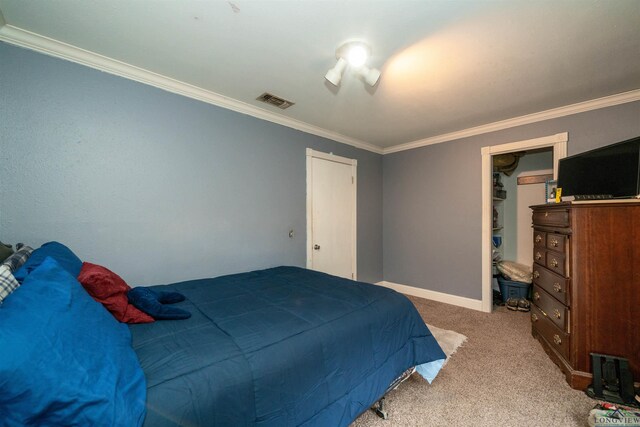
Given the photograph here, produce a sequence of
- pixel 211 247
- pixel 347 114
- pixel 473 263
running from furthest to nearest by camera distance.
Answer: pixel 473 263, pixel 347 114, pixel 211 247

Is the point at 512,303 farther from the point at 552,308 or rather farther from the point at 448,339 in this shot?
the point at 448,339

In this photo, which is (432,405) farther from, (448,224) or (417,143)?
(417,143)

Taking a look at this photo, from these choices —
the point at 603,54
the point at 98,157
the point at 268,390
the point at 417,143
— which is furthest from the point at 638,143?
the point at 98,157

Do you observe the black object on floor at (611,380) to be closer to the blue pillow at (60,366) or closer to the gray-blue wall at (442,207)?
Answer: the gray-blue wall at (442,207)

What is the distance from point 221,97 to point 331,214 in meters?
1.94

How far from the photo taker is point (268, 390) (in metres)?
1.05

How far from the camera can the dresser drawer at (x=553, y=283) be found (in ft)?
6.61

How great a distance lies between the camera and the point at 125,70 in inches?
79.4

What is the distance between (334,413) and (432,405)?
2.85ft

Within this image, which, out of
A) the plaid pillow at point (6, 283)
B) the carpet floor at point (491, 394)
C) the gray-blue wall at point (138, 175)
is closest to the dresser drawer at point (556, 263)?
the carpet floor at point (491, 394)

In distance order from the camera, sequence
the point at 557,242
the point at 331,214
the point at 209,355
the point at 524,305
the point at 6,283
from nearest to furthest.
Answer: the point at 6,283
the point at 209,355
the point at 557,242
the point at 524,305
the point at 331,214

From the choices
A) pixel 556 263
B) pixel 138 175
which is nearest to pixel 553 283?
pixel 556 263

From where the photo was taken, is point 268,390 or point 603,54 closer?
point 268,390

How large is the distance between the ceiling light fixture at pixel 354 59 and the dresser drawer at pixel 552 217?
186 cm
